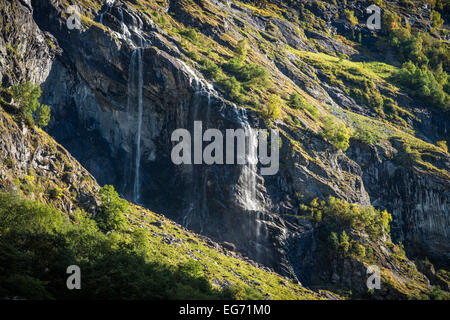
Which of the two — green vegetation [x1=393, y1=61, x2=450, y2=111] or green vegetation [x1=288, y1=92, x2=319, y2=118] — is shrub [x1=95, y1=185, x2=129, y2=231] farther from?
green vegetation [x1=393, y1=61, x2=450, y2=111]

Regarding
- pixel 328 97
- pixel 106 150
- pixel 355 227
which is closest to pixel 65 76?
pixel 106 150

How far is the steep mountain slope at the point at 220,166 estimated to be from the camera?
70.2 m

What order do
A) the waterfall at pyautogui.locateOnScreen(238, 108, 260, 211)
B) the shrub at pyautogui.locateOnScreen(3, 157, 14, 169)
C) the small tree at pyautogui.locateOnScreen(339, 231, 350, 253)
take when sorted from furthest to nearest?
the waterfall at pyautogui.locateOnScreen(238, 108, 260, 211)
the small tree at pyautogui.locateOnScreen(339, 231, 350, 253)
the shrub at pyautogui.locateOnScreen(3, 157, 14, 169)

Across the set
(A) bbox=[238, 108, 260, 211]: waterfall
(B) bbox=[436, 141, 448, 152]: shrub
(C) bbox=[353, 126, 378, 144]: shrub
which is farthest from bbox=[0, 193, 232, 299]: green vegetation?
(B) bbox=[436, 141, 448, 152]: shrub

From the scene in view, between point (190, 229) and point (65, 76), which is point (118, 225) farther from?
point (65, 76)

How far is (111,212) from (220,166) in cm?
2345

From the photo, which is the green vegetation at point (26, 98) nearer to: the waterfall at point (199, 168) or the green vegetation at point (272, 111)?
the waterfall at point (199, 168)

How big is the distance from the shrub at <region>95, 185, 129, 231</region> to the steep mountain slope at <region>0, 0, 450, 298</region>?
2411mm

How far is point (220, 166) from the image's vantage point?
7488 centimetres

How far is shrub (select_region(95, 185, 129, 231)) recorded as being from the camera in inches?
2213

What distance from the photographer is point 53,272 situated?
38938 mm

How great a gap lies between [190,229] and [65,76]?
36.0m

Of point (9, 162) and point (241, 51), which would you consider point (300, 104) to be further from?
point (9, 162)

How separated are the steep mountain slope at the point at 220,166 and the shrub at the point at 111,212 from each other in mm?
2411
